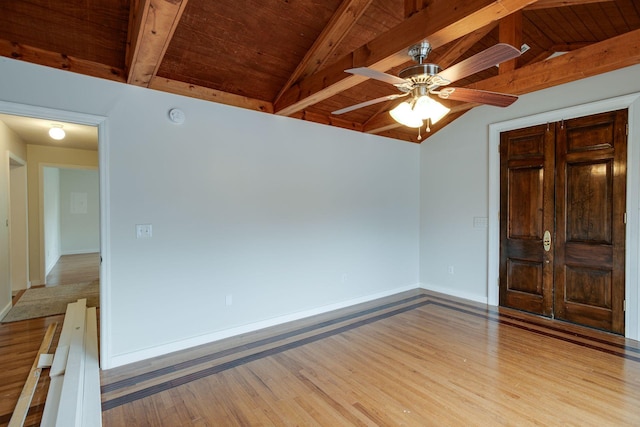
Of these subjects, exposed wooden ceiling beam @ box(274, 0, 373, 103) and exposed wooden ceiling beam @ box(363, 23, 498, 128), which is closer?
exposed wooden ceiling beam @ box(274, 0, 373, 103)

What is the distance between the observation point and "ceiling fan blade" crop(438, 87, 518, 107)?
2080 mm

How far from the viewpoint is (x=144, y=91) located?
109 inches

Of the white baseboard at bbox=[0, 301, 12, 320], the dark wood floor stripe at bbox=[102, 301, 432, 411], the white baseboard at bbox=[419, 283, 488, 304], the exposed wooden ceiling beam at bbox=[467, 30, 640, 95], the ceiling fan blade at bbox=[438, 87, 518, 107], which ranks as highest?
the exposed wooden ceiling beam at bbox=[467, 30, 640, 95]

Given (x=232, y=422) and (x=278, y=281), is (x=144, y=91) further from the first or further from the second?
(x=232, y=422)

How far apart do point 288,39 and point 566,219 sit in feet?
11.9

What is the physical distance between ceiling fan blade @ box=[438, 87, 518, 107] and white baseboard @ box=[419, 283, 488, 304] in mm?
3102

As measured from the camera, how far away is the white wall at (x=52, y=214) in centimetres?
675

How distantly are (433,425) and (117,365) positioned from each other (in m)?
2.54

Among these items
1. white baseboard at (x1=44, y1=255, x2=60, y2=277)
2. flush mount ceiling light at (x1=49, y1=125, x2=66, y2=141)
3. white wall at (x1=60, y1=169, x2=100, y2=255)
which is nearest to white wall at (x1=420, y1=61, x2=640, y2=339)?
flush mount ceiling light at (x1=49, y1=125, x2=66, y2=141)

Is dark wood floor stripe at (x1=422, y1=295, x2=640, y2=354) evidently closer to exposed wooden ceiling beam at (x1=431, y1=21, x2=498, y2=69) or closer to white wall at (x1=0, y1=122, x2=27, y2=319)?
exposed wooden ceiling beam at (x1=431, y1=21, x2=498, y2=69)

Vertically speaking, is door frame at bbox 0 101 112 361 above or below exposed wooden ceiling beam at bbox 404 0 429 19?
below

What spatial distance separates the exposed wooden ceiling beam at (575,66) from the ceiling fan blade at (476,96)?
3.77 ft

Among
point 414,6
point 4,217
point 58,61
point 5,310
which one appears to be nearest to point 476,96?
point 414,6

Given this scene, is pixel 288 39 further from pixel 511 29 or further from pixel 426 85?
pixel 511 29
